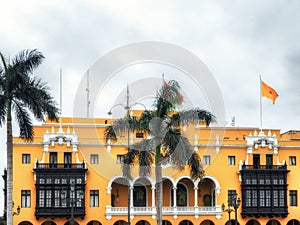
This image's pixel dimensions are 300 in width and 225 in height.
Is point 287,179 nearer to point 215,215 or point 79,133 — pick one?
point 215,215

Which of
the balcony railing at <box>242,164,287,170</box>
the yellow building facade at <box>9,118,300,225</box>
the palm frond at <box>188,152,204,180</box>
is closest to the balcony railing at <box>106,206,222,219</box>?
the yellow building facade at <box>9,118,300,225</box>

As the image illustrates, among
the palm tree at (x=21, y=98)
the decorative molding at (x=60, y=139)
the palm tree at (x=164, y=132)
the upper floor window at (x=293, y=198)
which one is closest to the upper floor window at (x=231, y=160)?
the upper floor window at (x=293, y=198)

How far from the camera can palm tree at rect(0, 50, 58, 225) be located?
3250 cm

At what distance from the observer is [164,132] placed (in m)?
39.4

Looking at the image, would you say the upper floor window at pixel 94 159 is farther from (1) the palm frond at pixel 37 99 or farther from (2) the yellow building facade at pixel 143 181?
(1) the palm frond at pixel 37 99

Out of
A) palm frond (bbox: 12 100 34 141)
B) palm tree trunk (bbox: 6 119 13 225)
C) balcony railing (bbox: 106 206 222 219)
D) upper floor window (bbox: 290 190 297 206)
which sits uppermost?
palm frond (bbox: 12 100 34 141)

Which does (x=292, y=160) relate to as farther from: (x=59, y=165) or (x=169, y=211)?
(x=59, y=165)

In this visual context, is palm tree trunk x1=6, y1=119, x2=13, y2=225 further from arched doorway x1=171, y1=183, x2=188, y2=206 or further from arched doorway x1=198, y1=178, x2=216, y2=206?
arched doorway x1=198, y1=178, x2=216, y2=206

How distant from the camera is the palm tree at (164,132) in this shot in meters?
39.0

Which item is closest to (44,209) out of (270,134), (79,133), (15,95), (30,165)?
(30,165)

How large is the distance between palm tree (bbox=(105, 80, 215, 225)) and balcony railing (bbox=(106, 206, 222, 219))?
23.9 meters

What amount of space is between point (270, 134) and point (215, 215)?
9912 mm

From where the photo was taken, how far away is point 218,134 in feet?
221

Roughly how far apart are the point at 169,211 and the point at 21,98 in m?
34.2
